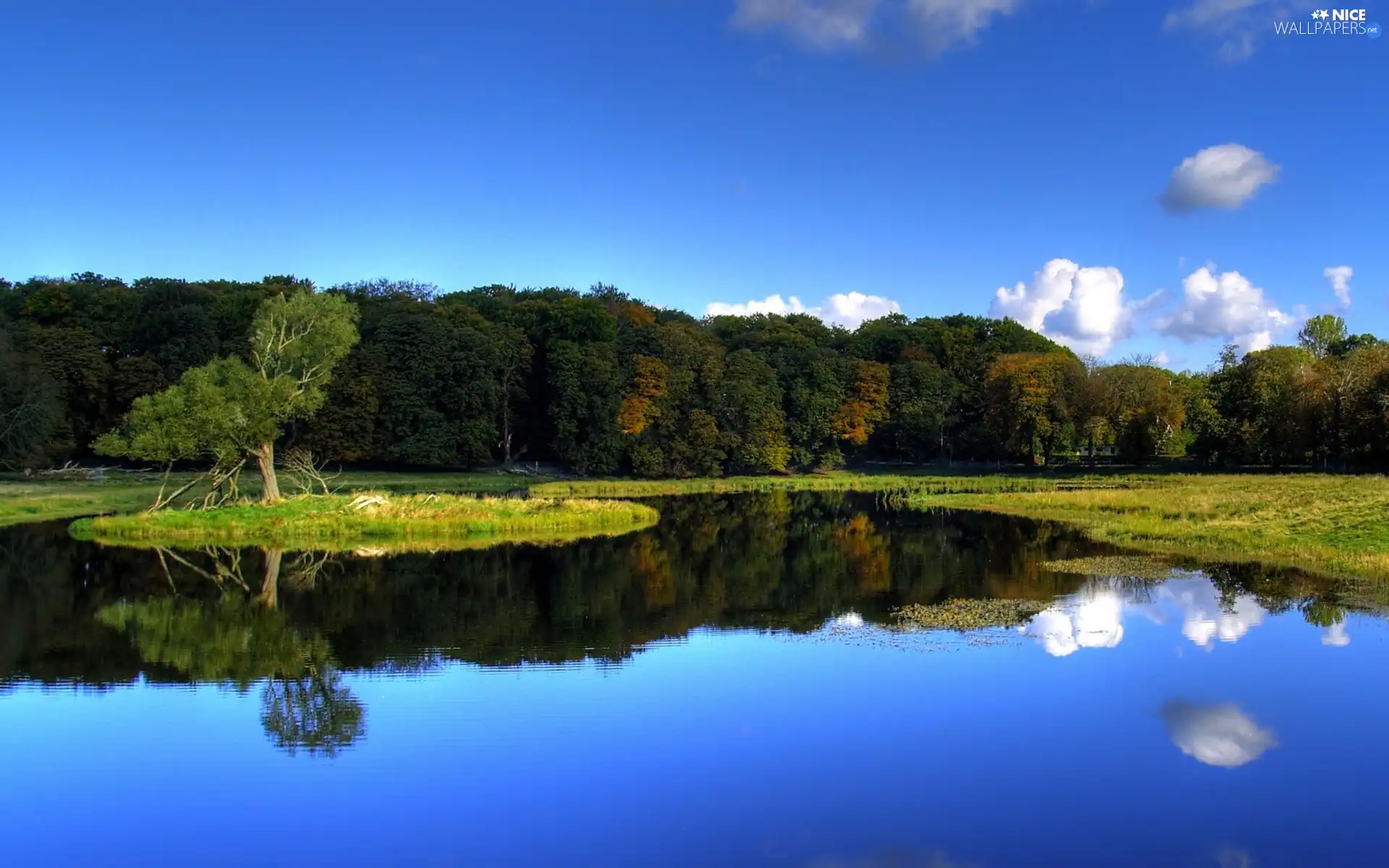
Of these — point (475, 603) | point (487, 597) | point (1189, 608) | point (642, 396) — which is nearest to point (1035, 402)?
point (642, 396)

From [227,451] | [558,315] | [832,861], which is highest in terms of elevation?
[558,315]

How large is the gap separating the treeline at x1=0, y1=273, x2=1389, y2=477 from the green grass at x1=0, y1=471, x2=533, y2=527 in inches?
154

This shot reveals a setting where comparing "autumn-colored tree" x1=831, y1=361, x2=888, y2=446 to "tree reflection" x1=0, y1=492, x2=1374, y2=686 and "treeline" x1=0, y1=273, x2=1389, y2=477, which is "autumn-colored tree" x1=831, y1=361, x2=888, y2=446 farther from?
"tree reflection" x1=0, y1=492, x2=1374, y2=686

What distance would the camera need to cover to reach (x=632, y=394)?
239ft

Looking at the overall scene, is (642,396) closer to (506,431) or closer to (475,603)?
(506,431)

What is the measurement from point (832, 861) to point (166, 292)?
230 ft

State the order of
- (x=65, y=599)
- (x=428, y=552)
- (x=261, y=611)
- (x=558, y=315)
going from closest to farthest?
1. (x=261, y=611)
2. (x=65, y=599)
3. (x=428, y=552)
4. (x=558, y=315)

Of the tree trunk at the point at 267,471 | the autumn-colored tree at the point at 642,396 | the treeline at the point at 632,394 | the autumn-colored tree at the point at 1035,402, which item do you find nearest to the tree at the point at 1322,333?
the treeline at the point at 632,394

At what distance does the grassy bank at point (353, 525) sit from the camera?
33125 mm

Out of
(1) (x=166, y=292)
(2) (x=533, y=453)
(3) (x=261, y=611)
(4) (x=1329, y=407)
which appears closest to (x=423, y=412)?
(2) (x=533, y=453)

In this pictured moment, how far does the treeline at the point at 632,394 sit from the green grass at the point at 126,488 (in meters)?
3.90

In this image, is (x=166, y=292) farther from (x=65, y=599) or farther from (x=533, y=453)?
(x=65, y=599)

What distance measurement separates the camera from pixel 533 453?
76062mm

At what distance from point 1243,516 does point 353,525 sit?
31.9m
